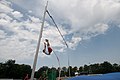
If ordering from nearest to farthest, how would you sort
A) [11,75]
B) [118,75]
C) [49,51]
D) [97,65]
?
[118,75] → [49,51] → [11,75] → [97,65]

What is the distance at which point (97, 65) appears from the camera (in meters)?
150

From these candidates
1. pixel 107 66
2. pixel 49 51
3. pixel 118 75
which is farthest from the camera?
pixel 107 66

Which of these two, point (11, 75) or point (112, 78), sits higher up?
point (11, 75)

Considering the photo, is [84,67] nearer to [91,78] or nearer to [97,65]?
[97,65]

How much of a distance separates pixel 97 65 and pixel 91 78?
148029 millimetres

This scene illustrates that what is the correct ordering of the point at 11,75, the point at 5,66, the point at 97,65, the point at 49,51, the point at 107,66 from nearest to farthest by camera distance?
the point at 49,51 → the point at 11,75 → the point at 5,66 → the point at 107,66 → the point at 97,65

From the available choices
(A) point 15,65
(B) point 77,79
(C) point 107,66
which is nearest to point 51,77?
(B) point 77,79

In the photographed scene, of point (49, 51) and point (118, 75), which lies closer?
point (118, 75)

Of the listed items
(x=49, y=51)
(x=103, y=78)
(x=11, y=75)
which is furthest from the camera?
(x=11, y=75)

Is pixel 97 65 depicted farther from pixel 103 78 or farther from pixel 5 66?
pixel 103 78

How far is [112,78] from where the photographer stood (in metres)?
6.00

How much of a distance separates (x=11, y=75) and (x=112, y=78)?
117 m

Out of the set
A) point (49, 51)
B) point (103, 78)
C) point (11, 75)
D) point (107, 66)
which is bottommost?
point (103, 78)

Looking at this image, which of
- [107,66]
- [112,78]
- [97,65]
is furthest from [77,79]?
[97,65]
